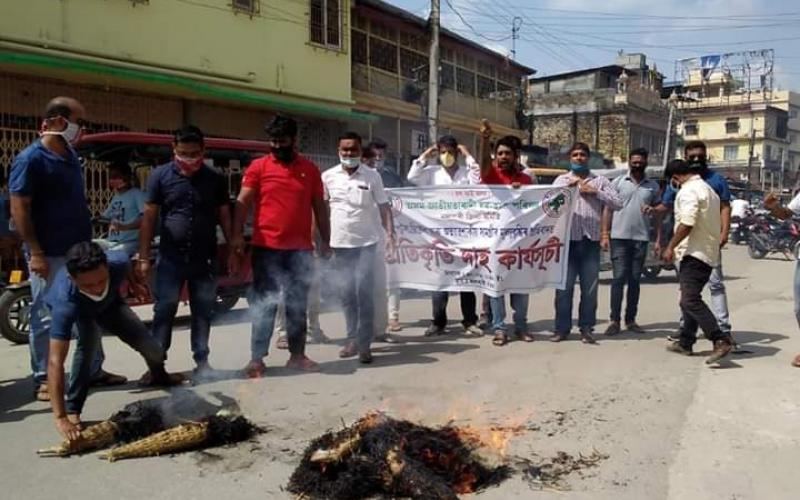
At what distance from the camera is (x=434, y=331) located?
7.24 meters

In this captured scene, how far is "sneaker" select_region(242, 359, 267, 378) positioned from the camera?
5473 mm

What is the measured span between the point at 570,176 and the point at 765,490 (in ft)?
13.2

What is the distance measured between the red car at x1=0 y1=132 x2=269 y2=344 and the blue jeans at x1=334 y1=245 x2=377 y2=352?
185 cm

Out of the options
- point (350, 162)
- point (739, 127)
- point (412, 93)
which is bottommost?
point (350, 162)

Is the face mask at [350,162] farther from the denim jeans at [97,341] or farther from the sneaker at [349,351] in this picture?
the denim jeans at [97,341]

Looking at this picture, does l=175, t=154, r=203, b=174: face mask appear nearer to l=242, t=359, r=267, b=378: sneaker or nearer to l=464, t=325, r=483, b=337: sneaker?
l=242, t=359, r=267, b=378: sneaker

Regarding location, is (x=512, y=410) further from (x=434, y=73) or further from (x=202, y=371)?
(x=434, y=73)

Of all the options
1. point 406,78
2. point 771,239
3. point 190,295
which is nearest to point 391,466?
point 190,295

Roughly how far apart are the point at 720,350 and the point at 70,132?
17.2ft

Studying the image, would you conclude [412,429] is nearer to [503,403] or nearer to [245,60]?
[503,403]

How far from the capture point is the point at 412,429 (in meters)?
3.67

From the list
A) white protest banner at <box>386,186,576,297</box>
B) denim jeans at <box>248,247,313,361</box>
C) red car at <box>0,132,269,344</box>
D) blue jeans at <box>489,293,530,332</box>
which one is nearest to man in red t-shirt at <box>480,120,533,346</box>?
blue jeans at <box>489,293,530,332</box>

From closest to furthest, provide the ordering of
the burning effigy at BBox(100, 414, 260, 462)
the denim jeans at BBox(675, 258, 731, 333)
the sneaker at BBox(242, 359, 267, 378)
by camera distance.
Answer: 1. the burning effigy at BBox(100, 414, 260, 462)
2. the sneaker at BBox(242, 359, 267, 378)
3. the denim jeans at BBox(675, 258, 731, 333)

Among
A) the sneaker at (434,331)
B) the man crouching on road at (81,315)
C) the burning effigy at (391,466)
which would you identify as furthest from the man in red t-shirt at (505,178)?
the man crouching on road at (81,315)
